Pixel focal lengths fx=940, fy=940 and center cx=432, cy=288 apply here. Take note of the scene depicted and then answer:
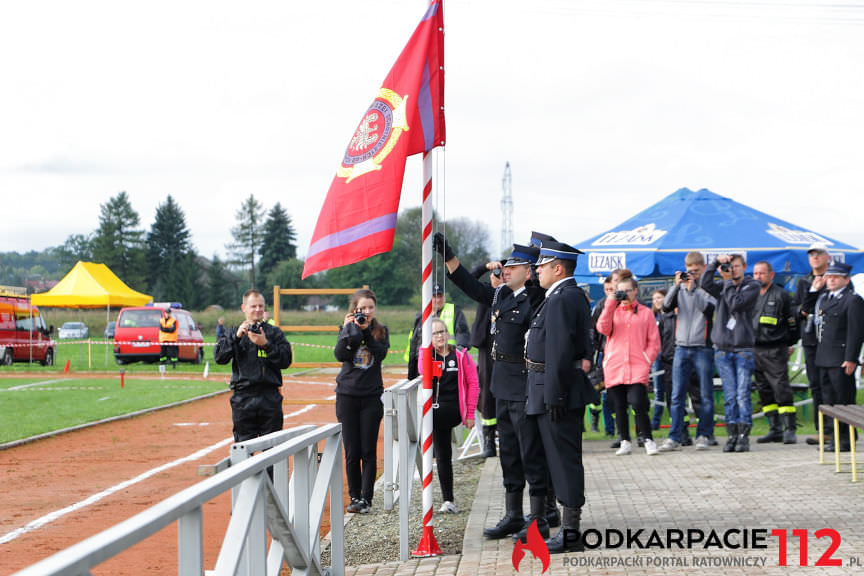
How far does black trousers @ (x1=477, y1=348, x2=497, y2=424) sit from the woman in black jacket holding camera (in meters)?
1.77

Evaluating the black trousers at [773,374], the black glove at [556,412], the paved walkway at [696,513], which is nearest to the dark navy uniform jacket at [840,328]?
the black trousers at [773,374]

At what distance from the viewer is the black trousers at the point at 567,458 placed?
644cm

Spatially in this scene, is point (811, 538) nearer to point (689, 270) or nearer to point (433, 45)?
point (433, 45)

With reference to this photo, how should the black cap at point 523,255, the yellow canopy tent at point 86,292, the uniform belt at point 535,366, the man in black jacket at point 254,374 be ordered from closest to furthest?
1. the uniform belt at point 535,366
2. the black cap at point 523,255
3. the man in black jacket at point 254,374
4. the yellow canopy tent at point 86,292

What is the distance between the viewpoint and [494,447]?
11.9m

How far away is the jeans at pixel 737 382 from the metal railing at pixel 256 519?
6.76 m

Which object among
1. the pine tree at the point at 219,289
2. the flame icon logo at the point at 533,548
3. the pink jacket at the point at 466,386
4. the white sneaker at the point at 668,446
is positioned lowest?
the white sneaker at the point at 668,446

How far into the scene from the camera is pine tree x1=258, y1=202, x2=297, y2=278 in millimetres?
126812

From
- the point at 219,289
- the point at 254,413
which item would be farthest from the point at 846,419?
the point at 219,289

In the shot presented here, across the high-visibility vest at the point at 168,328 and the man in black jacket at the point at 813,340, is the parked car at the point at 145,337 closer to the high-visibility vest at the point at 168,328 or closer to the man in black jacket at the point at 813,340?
the high-visibility vest at the point at 168,328

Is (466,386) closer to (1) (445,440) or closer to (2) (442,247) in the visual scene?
(1) (445,440)

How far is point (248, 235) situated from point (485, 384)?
120472 millimetres

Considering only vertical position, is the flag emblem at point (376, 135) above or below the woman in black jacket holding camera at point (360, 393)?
above

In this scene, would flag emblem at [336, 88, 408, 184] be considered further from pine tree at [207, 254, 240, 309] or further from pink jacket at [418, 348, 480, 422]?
pine tree at [207, 254, 240, 309]
